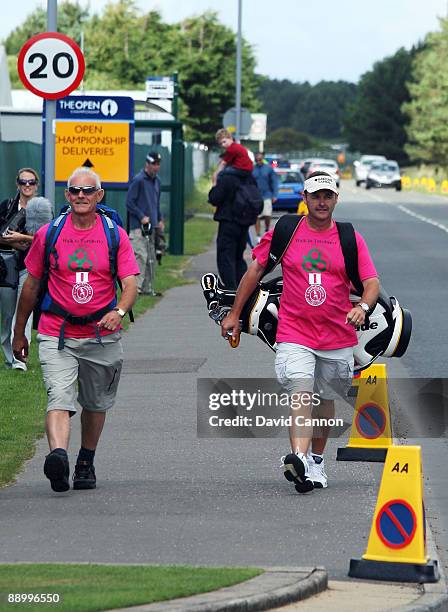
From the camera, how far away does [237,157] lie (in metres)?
18.6

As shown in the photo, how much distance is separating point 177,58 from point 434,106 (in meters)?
27.7

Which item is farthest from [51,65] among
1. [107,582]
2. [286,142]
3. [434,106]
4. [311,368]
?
[286,142]

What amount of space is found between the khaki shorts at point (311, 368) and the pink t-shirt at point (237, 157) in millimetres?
9462

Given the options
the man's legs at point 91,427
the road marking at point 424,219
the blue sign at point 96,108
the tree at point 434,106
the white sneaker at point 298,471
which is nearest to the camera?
the white sneaker at point 298,471

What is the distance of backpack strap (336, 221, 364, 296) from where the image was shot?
889 centimetres

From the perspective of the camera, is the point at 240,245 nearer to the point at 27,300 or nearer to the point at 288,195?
the point at 27,300

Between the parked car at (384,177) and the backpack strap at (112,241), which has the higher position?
the backpack strap at (112,241)

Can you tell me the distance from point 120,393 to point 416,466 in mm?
6287

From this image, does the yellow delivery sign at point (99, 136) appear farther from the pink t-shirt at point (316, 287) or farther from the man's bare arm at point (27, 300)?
the pink t-shirt at point (316, 287)

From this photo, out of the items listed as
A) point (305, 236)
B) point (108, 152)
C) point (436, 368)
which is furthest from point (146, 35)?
point (305, 236)

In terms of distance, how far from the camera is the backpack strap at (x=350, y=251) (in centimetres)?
889

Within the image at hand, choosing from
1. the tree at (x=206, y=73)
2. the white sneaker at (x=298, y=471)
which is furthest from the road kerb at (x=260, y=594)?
the tree at (x=206, y=73)

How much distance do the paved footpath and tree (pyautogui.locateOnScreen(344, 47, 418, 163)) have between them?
129478mm

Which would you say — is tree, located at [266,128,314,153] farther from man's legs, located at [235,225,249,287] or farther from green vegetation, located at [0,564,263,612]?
green vegetation, located at [0,564,263,612]
